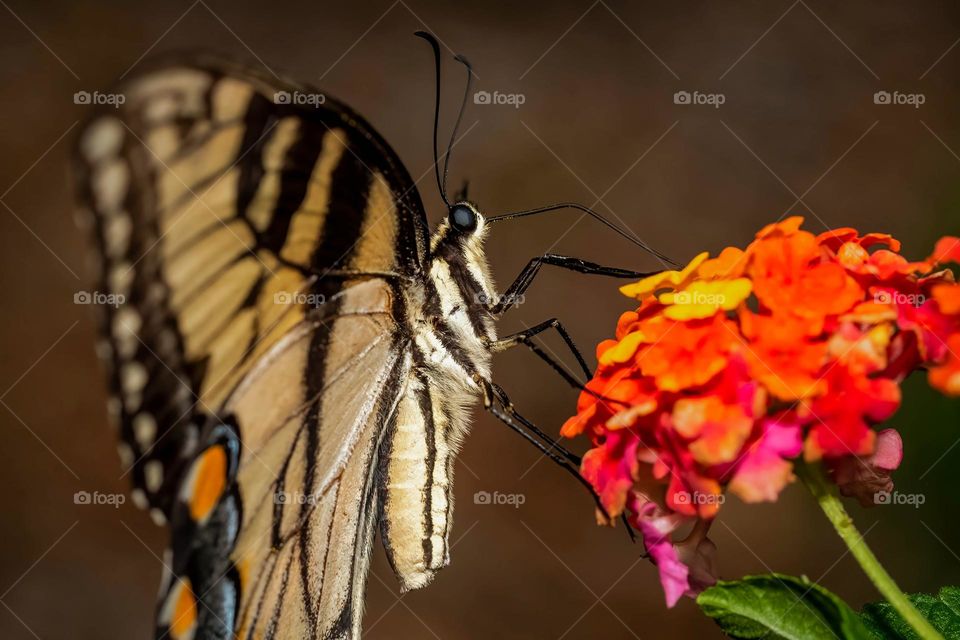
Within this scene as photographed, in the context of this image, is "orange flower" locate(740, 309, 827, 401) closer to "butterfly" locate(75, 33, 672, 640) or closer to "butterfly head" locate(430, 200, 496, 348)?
"butterfly" locate(75, 33, 672, 640)

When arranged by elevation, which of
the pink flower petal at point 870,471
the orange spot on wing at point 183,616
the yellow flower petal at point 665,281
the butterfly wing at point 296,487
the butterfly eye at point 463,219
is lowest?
the orange spot on wing at point 183,616

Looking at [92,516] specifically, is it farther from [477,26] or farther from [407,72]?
[477,26]

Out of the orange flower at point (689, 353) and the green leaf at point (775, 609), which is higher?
the orange flower at point (689, 353)

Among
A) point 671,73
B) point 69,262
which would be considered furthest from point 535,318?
point 69,262

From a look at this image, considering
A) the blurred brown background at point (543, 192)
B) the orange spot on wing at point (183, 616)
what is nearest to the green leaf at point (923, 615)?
the orange spot on wing at point (183, 616)

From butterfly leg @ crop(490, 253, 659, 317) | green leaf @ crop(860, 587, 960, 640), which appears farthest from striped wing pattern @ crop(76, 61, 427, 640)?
green leaf @ crop(860, 587, 960, 640)

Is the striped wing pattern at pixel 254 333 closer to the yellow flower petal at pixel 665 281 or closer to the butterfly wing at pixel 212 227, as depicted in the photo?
the butterfly wing at pixel 212 227
